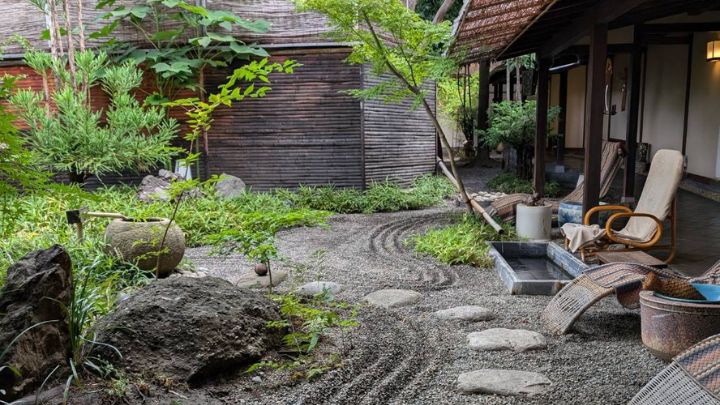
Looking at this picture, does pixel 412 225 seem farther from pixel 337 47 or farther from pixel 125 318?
pixel 125 318

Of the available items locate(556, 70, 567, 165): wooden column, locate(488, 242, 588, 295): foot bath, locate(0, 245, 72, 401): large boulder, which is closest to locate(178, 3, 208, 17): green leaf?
locate(488, 242, 588, 295): foot bath

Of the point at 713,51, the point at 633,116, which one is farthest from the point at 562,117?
the point at 633,116

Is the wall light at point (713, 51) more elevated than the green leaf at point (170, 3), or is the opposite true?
the green leaf at point (170, 3)

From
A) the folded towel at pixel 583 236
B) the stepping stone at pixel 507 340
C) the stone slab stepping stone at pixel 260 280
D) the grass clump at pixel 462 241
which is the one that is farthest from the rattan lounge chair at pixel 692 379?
the grass clump at pixel 462 241

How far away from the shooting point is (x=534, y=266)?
597 cm

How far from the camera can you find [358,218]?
9109mm

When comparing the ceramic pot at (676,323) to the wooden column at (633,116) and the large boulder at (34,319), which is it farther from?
the wooden column at (633,116)

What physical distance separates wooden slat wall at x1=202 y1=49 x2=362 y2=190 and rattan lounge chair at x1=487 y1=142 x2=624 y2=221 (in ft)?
12.0

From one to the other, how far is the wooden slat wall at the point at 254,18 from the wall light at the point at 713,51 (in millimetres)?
6504

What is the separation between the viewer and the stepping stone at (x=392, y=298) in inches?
178

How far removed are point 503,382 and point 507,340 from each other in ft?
2.15

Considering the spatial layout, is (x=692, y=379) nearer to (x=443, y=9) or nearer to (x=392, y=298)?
(x=392, y=298)

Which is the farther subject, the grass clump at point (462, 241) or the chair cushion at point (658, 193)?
the grass clump at point (462, 241)

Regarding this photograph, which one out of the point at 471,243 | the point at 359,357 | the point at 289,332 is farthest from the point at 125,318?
the point at 471,243
